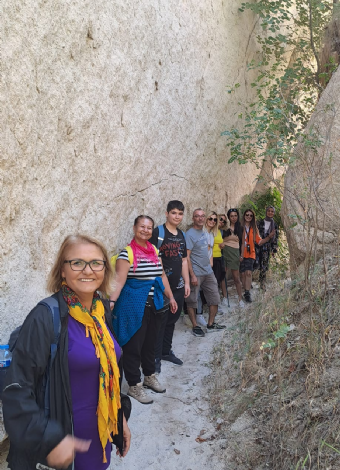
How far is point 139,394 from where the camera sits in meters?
3.88

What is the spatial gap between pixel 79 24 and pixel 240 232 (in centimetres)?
433

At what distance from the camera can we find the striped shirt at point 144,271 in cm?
382

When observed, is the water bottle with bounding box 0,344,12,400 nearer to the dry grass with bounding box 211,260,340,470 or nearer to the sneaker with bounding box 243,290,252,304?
the dry grass with bounding box 211,260,340,470

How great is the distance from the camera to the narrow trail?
123 inches

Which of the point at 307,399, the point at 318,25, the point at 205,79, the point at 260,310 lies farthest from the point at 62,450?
the point at 318,25

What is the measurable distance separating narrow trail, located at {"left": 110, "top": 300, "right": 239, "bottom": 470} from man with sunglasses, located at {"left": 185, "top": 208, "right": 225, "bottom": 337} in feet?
3.33

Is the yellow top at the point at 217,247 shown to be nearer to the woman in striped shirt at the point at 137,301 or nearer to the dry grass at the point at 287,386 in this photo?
the dry grass at the point at 287,386

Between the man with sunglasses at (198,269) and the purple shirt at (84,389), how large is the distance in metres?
3.69

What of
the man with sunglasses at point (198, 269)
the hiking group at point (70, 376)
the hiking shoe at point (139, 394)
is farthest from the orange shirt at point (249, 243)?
the hiking group at point (70, 376)

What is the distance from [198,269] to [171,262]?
113 centimetres

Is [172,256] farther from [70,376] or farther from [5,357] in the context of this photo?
[70,376]

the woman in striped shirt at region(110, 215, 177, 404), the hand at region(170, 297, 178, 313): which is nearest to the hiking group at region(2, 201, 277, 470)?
the woman in striped shirt at region(110, 215, 177, 404)

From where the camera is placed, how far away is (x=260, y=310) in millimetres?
5121

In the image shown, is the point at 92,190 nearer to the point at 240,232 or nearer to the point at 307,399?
the point at 307,399
